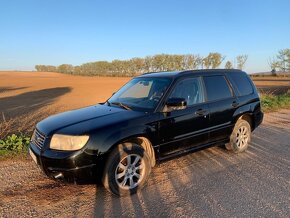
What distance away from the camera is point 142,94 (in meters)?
5.10

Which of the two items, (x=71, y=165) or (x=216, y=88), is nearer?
(x=71, y=165)

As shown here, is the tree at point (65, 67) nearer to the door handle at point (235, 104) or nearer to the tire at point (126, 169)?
the door handle at point (235, 104)

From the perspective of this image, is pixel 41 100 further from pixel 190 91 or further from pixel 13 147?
pixel 190 91

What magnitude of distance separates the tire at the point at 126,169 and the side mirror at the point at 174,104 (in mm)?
811

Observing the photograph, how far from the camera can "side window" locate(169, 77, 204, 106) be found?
191 inches

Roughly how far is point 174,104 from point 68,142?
66.2 inches

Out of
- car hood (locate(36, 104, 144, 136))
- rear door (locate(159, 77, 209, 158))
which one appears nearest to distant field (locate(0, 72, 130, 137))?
car hood (locate(36, 104, 144, 136))

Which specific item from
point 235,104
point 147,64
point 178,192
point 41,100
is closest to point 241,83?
point 235,104

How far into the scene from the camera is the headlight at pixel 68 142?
377 centimetres

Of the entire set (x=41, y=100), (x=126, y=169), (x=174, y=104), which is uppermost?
(x=174, y=104)

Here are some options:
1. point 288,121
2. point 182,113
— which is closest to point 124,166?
point 182,113

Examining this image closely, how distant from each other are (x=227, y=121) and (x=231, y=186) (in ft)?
5.26

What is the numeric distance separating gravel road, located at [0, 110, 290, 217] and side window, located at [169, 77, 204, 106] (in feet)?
4.07

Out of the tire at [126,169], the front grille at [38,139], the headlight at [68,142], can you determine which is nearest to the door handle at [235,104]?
the tire at [126,169]
